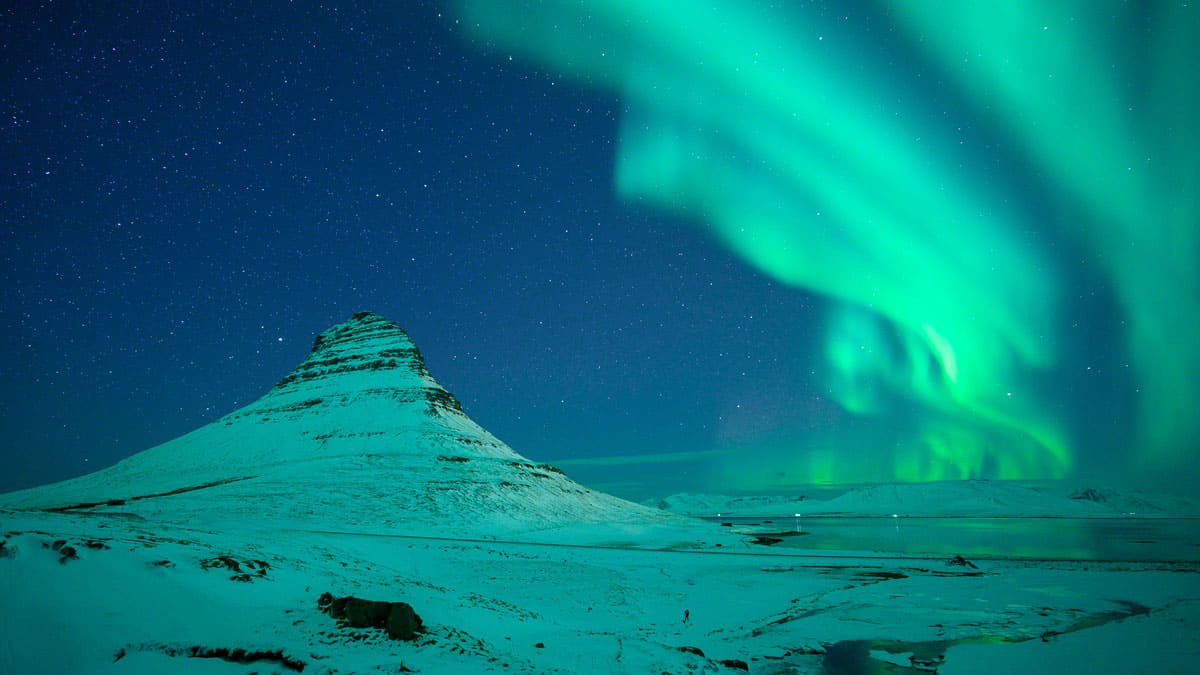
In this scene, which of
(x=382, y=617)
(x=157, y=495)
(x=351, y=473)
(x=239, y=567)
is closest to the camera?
(x=382, y=617)

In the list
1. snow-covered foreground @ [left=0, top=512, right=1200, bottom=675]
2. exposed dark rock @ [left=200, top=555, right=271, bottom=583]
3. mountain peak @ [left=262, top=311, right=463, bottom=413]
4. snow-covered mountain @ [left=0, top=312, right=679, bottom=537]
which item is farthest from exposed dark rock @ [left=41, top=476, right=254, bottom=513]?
exposed dark rock @ [left=200, top=555, right=271, bottom=583]

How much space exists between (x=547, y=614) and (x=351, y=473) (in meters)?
68.2

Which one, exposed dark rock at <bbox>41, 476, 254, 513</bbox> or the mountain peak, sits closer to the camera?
exposed dark rock at <bbox>41, 476, 254, 513</bbox>

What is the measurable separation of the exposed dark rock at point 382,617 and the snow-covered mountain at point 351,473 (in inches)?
1769

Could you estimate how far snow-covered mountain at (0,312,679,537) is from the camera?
63281 mm

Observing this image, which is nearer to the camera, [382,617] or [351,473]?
[382,617]

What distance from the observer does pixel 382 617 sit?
43.3ft

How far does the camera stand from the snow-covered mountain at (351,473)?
63.3m

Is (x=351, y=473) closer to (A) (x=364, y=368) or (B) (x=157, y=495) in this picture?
(B) (x=157, y=495)

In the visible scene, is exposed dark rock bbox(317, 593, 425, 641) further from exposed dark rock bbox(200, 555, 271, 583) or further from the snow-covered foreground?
exposed dark rock bbox(200, 555, 271, 583)

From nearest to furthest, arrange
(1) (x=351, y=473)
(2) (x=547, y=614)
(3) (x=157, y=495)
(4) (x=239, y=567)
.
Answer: (4) (x=239, y=567) < (2) (x=547, y=614) < (3) (x=157, y=495) < (1) (x=351, y=473)

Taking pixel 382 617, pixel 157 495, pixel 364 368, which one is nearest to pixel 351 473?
pixel 157 495

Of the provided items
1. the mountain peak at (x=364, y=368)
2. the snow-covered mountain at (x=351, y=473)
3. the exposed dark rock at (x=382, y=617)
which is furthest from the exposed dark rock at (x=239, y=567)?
the mountain peak at (x=364, y=368)

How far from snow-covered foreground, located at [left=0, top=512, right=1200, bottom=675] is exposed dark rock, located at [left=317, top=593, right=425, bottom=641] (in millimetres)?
236
